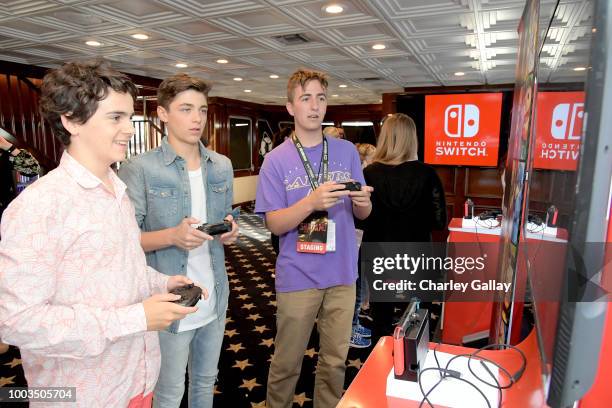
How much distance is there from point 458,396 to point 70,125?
44.2 inches

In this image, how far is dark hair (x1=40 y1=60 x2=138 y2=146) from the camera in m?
0.95

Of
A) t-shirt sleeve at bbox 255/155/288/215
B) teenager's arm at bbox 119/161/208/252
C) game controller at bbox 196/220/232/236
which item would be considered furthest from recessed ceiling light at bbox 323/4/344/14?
game controller at bbox 196/220/232/236

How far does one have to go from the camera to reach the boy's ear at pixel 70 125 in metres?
0.96

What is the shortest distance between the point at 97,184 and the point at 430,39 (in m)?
4.10

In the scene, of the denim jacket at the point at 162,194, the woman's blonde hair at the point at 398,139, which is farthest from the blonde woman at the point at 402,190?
the denim jacket at the point at 162,194

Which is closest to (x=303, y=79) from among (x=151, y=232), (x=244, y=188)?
(x=151, y=232)

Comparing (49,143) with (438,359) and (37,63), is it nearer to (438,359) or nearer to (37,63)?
(37,63)

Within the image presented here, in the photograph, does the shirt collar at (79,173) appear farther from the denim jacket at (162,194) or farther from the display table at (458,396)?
the display table at (458,396)

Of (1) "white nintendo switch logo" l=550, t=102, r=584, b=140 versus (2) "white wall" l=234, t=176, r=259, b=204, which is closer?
(1) "white nintendo switch logo" l=550, t=102, r=584, b=140

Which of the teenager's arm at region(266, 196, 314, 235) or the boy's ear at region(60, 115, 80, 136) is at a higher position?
the boy's ear at region(60, 115, 80, 136)

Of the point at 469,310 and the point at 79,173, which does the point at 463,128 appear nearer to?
the point at 469,310

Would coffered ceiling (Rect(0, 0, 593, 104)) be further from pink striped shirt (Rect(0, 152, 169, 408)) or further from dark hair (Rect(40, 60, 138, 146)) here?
pink striped shirt (Rect(0, 152, 169, 408))

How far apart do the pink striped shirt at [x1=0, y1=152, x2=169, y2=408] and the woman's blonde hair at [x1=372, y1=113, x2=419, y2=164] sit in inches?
68.4

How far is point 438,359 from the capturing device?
1.04 meters
